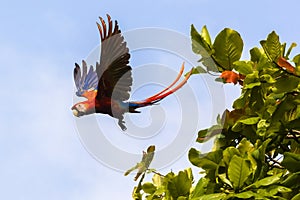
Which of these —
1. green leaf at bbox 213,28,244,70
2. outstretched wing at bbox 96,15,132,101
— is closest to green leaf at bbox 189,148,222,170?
green leaf at bbox 213,28,244,70

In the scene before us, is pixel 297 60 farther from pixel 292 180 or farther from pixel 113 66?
pixel 113 66

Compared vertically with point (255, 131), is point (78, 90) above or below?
above

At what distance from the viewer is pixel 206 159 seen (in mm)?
3111

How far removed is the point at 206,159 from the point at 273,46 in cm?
78

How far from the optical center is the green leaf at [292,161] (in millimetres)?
2857

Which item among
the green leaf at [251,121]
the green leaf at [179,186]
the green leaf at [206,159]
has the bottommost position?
the green leaf at [179,186]

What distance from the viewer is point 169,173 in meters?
Answer: 3.63

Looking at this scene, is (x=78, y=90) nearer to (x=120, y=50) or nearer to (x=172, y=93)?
(x=120, y=50)

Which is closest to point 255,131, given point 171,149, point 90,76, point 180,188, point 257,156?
point 257,156

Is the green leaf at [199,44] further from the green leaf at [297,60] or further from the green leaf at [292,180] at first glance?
the green leaf at [292,180]

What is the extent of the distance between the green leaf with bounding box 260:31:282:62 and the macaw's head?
2.48 metres

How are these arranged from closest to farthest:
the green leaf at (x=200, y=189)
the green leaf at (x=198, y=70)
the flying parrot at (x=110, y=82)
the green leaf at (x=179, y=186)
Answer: the green leaf at (x=200, y=189) < the green leaf at (x=179, y=186) < the green leaf at (x=198, y=70) < the flying parrot at (x=110, y=82)

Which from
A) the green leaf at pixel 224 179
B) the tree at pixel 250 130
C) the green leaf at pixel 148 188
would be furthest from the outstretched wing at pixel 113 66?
the green leaf at pixel 224 179

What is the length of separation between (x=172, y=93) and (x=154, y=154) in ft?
2.24
